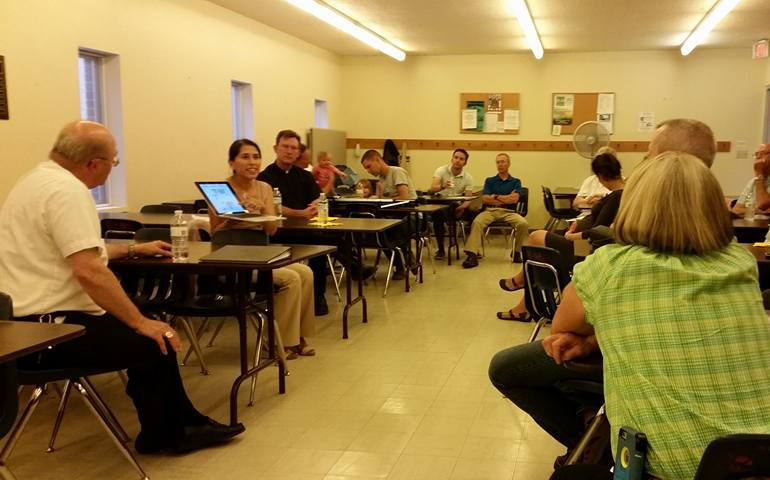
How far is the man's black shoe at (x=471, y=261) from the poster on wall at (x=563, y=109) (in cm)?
413

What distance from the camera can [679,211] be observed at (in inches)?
61.1

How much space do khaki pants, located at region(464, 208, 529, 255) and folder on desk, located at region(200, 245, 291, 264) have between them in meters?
4.74

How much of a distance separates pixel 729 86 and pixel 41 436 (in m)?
10.5

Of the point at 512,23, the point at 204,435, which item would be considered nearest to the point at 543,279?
the point at 204,435

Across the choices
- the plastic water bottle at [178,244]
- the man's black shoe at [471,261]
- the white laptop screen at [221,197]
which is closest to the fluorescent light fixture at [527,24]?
the man's black shoe at [471,261]

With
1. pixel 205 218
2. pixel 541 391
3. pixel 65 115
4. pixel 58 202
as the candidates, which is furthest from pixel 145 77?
pixel 541 391

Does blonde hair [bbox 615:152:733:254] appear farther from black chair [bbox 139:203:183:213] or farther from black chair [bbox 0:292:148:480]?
black chair [bbox 139:203:183:213]

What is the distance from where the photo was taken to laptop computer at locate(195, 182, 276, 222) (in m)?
4.04

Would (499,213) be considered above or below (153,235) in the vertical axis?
below

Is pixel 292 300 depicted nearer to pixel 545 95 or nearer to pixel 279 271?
pixel 279 271

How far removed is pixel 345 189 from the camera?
8109 millimetres

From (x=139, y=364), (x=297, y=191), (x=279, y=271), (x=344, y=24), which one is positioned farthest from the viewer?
(x=344, y=24)

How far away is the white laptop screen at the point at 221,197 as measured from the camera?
4039 mm

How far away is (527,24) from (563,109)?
119 inches
